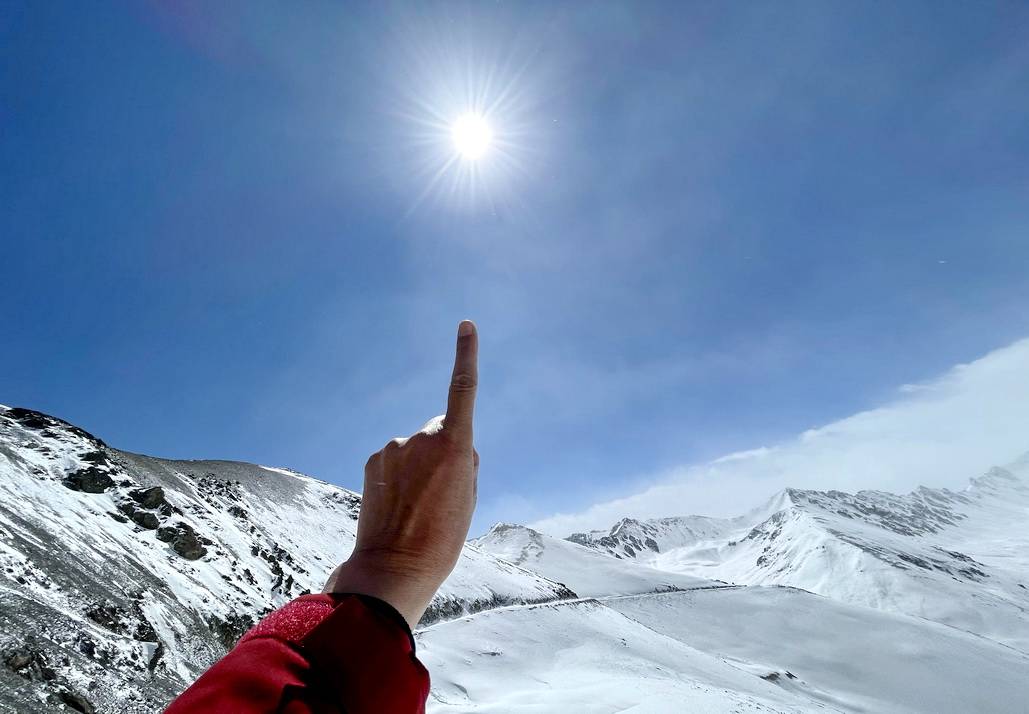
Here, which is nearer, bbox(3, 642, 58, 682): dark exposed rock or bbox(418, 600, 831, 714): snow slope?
bbox(3, 642, 58, 682): dark exposed rock

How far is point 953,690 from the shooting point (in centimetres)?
4122

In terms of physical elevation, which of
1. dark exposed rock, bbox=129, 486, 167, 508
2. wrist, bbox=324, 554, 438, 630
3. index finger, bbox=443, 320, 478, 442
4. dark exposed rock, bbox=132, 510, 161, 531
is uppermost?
index finger, bbox=443, 320, 478, 442

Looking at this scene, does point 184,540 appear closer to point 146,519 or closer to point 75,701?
point 146,519

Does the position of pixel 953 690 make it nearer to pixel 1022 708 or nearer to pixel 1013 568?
pixel 1022 708

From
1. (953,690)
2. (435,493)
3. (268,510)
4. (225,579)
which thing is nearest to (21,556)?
(225,579)

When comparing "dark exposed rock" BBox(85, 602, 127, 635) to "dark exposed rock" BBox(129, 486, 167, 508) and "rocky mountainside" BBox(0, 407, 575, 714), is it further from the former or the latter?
"dark exposed rock" BBox(129, 486, 167, 508)

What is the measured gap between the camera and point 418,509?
2012 millimetres

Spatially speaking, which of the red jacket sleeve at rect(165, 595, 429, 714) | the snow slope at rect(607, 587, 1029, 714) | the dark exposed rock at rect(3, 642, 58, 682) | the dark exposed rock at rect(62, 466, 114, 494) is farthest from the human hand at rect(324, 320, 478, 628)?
the snow slope at rect(607, 587, 1029, 714)

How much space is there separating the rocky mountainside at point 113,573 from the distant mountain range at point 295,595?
0.06m

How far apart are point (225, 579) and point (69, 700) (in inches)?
442

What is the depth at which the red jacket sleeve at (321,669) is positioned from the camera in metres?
1.14

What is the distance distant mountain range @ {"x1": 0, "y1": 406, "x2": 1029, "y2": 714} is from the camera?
30.8ft

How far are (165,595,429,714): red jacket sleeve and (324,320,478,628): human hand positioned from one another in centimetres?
29

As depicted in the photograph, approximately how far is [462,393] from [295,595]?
24444 mm
